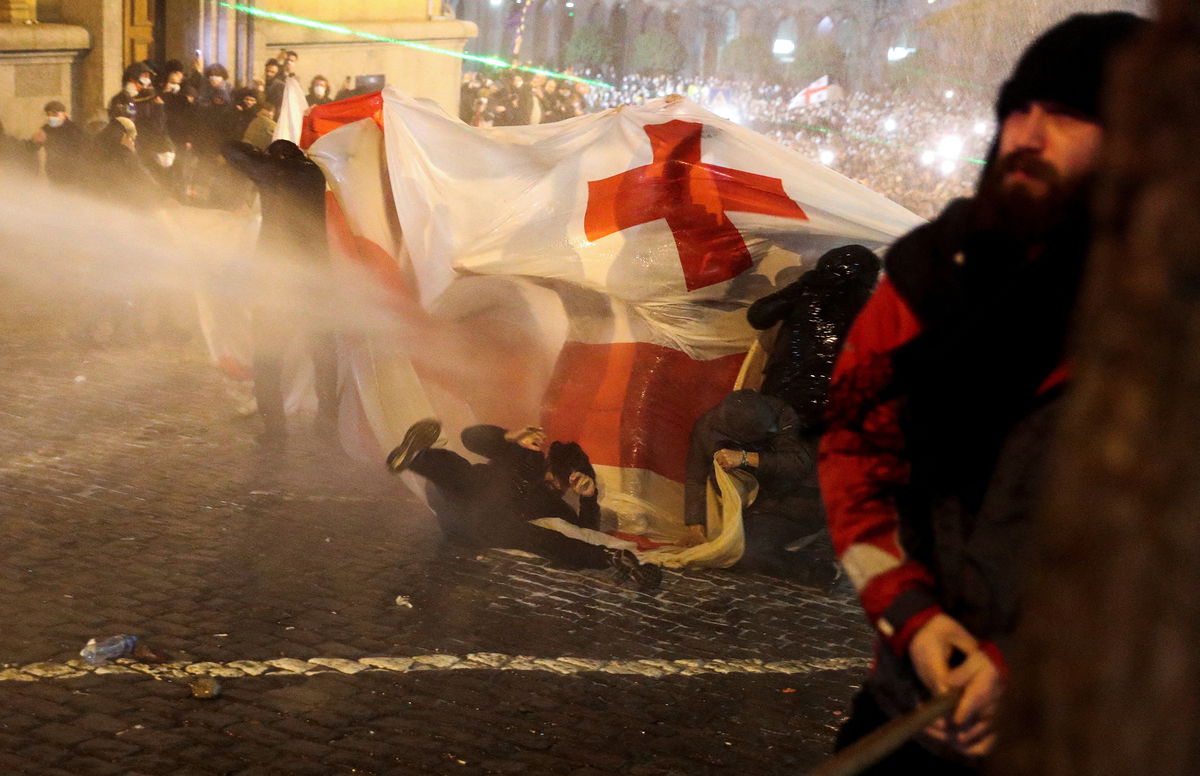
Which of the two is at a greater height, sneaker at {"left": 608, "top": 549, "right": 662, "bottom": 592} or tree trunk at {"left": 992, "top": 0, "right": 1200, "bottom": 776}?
tree trunk at {"left": 992, "top": 0, "right": 1200, "bottom": 776}

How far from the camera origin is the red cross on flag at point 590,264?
673cm

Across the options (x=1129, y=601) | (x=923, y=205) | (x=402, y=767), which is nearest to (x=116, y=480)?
(x=402, y=767)

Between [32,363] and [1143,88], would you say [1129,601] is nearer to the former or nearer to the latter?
[1143,88]

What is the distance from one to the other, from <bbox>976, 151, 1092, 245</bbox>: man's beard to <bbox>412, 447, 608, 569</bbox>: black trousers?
13.8 ft

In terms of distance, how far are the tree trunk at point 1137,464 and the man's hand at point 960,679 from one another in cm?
66

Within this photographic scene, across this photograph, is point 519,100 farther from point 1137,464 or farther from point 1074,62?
point 1137,464

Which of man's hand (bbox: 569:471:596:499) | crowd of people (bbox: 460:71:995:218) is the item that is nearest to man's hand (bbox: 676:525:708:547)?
man's hand (bbox: 569:471:596:499)

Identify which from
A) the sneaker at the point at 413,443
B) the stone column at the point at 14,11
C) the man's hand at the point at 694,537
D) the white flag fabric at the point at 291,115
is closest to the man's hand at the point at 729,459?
the man's hand at the point at 694,537

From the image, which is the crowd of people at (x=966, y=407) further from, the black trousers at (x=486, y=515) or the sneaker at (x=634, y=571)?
the black trousers at (x=486, y=515)

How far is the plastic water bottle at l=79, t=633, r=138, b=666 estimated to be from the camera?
14.7ft

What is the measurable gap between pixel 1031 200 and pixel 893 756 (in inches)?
36.2

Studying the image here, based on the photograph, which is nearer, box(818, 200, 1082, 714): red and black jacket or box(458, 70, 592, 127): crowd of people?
box(818, 200, 1082, 714): red and black jacket

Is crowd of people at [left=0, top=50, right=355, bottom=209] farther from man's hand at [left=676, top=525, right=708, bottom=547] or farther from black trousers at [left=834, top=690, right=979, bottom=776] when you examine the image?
black trousers at [left=834, top=690, right=979, bottom=776]

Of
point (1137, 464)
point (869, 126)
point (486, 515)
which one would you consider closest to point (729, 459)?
point (486, 515)
